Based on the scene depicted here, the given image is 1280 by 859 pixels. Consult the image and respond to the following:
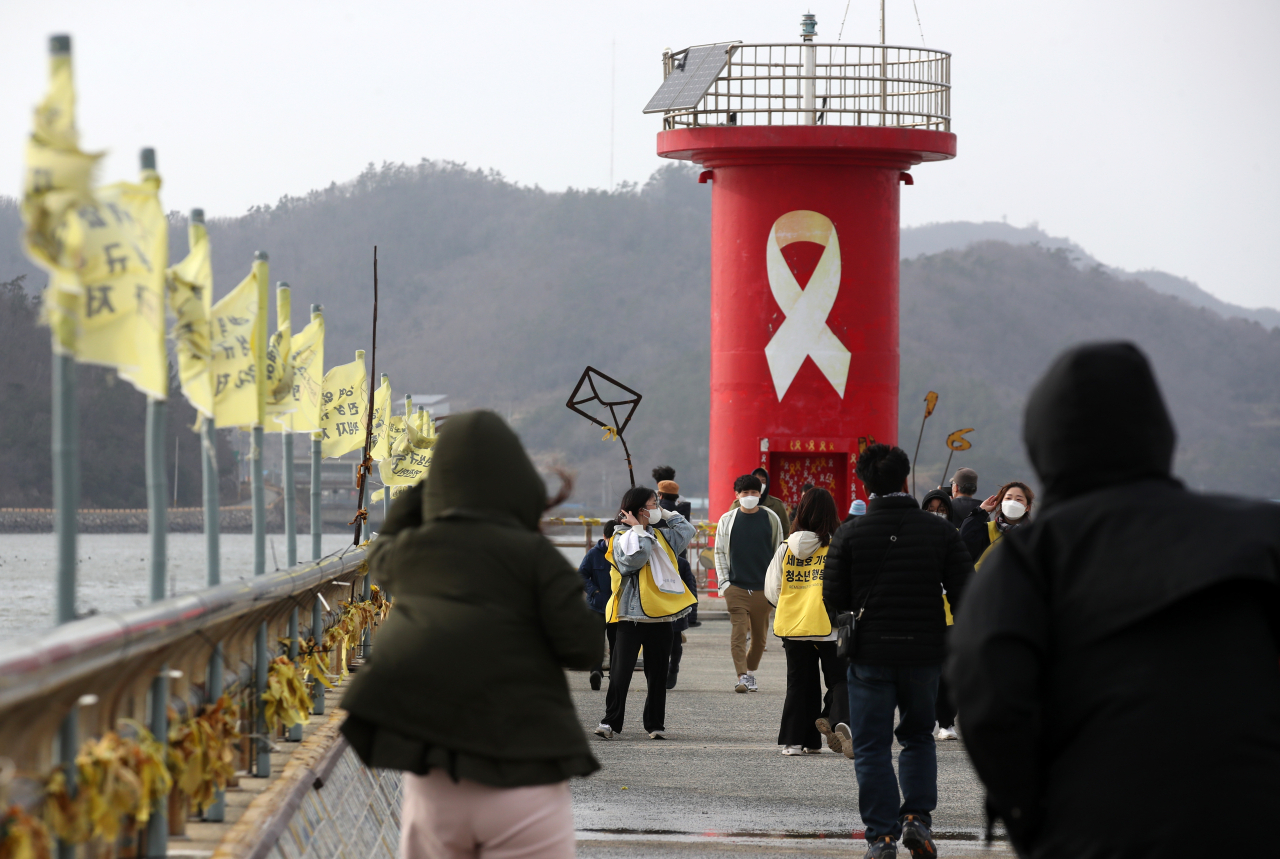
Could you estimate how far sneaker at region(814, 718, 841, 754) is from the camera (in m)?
9.71

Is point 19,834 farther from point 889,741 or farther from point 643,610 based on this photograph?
point 643,610

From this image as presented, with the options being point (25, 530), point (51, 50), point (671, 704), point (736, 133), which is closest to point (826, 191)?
point (736, 133)

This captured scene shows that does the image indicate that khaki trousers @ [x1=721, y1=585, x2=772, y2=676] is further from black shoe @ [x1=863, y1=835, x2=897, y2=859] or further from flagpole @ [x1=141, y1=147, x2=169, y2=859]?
flagpole @ [x1=141, y1=147, x2=169, y2=859]

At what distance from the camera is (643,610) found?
10.7 m

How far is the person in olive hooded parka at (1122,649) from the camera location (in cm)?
313

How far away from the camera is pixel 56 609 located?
4.10m

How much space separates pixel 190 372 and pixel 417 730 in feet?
6.63

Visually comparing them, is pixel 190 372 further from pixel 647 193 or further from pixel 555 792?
pixel 647 193

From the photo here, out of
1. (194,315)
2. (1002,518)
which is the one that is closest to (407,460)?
(1002,518)

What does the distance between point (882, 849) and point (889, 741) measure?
49cm

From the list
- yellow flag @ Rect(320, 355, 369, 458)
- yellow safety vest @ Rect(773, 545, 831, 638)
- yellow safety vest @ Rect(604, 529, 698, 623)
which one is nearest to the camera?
yellow safety vest @ Rect(773, 545, 831, 638)

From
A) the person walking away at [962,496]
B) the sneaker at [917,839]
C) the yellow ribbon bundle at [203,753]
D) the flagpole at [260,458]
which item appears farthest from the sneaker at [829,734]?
the yellow ribbon bundle at [203,753]

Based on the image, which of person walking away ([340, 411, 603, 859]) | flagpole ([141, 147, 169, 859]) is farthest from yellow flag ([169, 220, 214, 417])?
person walking away ([340, 411, 603, 859])

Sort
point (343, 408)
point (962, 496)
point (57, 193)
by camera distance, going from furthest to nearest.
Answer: point (962, 496) < point (343, 408) < point (57, 193)
